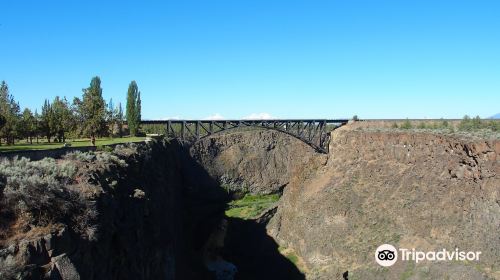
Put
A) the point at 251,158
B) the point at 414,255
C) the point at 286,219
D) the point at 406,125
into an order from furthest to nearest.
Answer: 1. the point at 251,158
2. the point at 406,125
3. the point at 286,219
4. the point at 414,255

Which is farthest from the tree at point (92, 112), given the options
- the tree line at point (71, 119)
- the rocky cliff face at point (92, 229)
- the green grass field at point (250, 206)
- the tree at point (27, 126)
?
the green grass field at point (250, 206)

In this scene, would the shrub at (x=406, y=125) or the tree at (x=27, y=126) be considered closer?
the tree at (x=27, y=126)

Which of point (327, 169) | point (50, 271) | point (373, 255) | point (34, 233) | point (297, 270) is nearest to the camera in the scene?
point (50, 271)

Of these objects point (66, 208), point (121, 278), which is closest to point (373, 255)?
point (121, 278)

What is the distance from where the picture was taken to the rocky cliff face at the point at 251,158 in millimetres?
77812

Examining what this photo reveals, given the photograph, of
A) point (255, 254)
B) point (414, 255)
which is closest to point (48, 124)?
point (255, 254)

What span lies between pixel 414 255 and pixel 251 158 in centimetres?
4555

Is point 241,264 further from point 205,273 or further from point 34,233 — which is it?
point 34,233

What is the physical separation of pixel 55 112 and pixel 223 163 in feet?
97.4

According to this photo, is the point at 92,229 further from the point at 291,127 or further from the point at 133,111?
the point at 291,127

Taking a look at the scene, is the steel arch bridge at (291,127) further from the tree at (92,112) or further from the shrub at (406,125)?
the tree at (92,112)

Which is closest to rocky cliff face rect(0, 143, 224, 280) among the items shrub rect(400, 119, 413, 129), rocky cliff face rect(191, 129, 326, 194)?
shrub rect(400, 119, 413, 129)

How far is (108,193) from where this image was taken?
53.6 ft

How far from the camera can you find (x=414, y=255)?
3819cm
